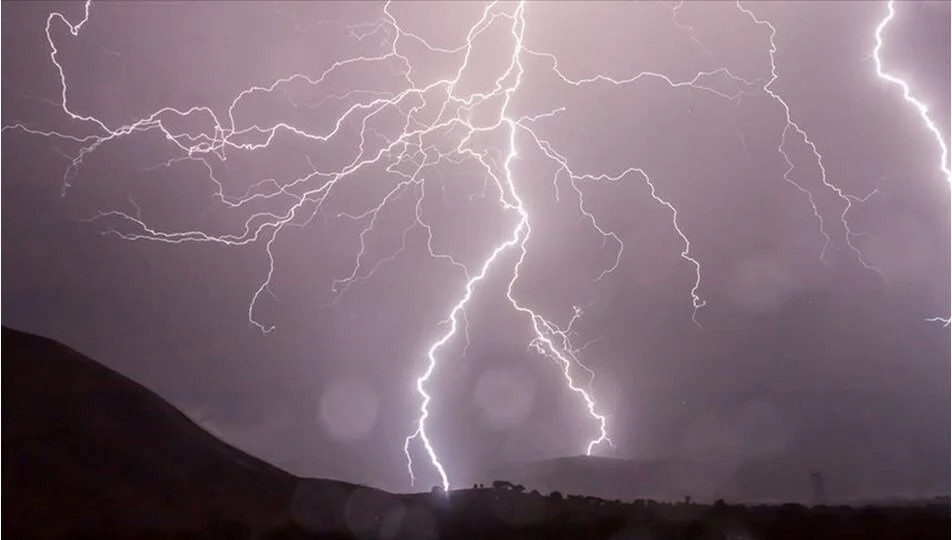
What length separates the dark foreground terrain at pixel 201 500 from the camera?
793cm

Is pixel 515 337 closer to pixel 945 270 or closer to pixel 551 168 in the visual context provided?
pixel 551 168

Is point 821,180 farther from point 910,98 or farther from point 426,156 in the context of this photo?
point 426,156

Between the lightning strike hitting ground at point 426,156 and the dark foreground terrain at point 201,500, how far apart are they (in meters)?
0.92

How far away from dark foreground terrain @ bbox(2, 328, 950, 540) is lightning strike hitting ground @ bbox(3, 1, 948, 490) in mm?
923

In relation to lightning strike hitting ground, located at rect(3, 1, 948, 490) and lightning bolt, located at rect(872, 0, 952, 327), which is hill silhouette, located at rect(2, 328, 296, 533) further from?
lightning bolt, located at rect(872, 0, 952, 327)

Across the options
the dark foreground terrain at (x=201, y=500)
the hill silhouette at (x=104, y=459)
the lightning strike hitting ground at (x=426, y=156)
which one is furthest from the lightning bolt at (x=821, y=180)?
the hill silhouette at (x=104, y=459)

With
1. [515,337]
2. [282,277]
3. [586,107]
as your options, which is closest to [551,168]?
[586,107]

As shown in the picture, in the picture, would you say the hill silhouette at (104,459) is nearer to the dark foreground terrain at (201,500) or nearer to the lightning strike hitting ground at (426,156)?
the dark foreground terrain at (201,500)

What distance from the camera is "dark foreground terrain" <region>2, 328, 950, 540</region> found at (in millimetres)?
7930

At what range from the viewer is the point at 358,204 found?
28.2 feet

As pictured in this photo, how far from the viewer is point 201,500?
10336 mm

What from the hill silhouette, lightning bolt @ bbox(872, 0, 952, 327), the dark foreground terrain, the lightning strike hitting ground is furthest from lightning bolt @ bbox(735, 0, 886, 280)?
the hill silhouette

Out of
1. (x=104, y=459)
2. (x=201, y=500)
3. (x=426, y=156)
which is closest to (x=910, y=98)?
(x=426, y=156)

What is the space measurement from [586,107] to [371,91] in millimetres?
2558
